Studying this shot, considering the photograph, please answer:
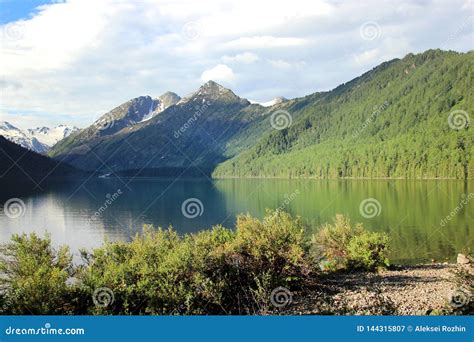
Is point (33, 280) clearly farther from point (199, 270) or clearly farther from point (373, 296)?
point (373, 296)

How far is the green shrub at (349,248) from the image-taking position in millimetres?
26281

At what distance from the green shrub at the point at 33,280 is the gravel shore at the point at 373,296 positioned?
23.3ft

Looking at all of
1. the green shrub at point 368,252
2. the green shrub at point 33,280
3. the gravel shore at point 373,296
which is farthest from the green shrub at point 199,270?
the green shrub at point 368,252

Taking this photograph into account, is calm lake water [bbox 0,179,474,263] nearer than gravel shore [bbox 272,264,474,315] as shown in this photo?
No

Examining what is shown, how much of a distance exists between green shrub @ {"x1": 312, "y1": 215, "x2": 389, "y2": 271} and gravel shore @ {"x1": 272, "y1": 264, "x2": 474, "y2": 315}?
3123mm

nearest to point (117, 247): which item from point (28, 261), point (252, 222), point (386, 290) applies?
point (28, 261)

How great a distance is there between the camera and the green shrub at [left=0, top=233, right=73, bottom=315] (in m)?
13.6

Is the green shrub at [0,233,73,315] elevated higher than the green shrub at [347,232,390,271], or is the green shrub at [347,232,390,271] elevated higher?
the green shrub at [0,233,73,315]

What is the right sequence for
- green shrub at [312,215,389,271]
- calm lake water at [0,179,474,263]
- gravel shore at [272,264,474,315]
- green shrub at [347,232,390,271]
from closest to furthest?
gravel shore at [272,264,474,315] < green shrub at [347,232,390,271] < green shrub at [312,215,389,271] < calm lake water at [0,179,474,263]

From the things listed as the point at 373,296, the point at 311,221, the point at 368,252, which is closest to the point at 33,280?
the point at 373,296

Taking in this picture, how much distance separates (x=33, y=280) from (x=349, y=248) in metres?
18.2

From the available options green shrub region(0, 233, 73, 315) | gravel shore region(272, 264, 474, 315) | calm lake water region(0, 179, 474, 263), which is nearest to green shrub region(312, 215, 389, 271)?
gravel shore region(272, 264, 474, 315)

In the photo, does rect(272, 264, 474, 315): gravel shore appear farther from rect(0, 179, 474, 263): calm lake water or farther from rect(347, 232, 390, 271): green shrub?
rect(0, 179, 474, 263): calm lake water

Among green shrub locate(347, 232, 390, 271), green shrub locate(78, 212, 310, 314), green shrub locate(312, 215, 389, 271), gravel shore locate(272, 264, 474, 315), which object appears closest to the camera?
green shrub locate(78, 212, 310, 314)
